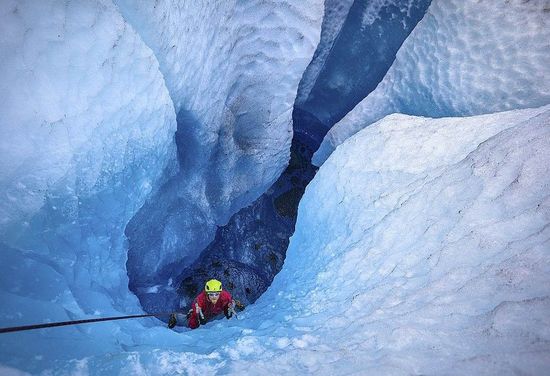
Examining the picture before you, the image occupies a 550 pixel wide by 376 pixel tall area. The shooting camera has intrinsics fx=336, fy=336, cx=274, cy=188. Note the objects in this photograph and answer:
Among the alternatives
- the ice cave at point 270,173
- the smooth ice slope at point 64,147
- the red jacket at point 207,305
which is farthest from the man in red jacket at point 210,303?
the smooth ice slope at point 64,147

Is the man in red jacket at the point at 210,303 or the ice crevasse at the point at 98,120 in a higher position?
the ice crevasse at the point at 98,120

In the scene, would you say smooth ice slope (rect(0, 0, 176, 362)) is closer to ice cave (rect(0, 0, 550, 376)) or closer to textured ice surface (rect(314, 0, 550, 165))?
ice cave (rect(0, 0, 550, 376))

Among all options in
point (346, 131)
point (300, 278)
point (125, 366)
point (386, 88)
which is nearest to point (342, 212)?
point (300, 278)

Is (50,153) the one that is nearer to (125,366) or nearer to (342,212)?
(125,366)

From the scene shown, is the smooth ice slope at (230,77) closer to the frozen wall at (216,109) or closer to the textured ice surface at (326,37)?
the frozen wall at (216,109)

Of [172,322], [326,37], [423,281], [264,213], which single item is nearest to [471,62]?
[326,37]

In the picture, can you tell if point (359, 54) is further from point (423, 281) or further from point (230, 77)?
point (423, 281)
